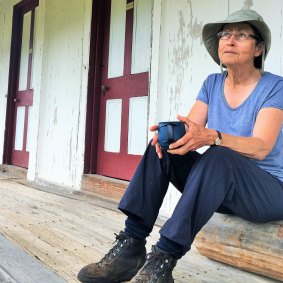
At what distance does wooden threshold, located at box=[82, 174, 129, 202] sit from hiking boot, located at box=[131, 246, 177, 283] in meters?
1.89

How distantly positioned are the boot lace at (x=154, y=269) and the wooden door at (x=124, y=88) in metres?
1.98

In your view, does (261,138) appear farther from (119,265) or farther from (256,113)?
(119,265)

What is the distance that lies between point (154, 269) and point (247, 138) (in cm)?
53

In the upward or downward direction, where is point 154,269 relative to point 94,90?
downward

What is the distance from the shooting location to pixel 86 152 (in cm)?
380

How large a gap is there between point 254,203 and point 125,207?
Result: 45 cm

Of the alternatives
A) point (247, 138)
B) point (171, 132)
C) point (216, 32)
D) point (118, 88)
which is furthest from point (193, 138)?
point (118, 88)

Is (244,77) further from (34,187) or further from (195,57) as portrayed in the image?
(34,187)

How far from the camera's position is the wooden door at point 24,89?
515cm

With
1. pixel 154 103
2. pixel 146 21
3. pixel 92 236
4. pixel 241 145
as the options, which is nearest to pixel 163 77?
pixel 154 103

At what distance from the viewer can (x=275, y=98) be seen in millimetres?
1505

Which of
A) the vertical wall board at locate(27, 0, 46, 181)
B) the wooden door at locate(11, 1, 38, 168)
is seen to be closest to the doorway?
the vertical wall board at locate(27, 0, 46, 181)

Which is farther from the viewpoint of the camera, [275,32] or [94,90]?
A: [94,90]

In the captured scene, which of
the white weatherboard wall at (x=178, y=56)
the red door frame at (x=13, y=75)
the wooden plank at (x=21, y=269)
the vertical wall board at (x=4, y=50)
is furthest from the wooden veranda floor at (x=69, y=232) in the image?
the vertical wall board at (x=4, y=50)
